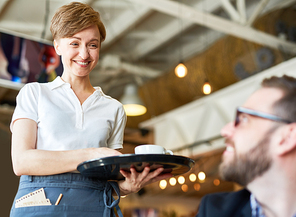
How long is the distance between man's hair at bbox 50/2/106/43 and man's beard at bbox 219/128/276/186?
702 mm

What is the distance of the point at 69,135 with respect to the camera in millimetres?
1190

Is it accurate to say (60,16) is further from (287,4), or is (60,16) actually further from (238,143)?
(287,4)

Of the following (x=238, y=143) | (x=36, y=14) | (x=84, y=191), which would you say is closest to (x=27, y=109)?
(x=84, y=191)

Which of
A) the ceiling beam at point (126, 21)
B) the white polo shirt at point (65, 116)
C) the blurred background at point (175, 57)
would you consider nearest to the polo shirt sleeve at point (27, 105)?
the white polo shirt at point (65, 116)

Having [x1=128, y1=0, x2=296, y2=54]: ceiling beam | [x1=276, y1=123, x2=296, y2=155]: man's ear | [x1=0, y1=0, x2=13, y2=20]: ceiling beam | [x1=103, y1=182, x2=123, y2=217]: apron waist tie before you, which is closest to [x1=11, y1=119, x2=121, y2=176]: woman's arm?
[x1=103, y1=182, x2=123, y2=217]: apron waist tie

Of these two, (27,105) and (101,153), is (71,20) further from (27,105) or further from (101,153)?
(101,153)

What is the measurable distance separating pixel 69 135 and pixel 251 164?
1.96ft

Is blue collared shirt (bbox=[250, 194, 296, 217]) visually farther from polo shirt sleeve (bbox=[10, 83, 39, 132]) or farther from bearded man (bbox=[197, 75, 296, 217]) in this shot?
polo shirt sleeve (bbox=[10, 83, 39, 132])

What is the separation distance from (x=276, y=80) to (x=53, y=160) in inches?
27.4

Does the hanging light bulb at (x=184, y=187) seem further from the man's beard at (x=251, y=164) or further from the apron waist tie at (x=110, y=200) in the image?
the man's beard at (x=251, y=164)

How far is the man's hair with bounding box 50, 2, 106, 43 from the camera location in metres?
1.24

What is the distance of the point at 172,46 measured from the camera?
7668 millimetres

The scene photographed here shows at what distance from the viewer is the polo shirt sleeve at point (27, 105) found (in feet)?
3.89

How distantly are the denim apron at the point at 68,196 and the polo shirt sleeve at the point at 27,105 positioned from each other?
202 millimetres
